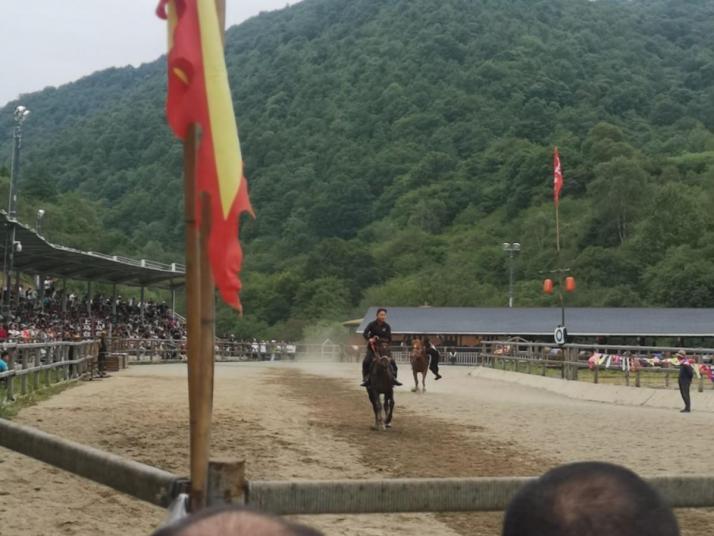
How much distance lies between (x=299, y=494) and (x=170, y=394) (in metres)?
17.6

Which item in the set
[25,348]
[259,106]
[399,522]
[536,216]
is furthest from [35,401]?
[259,106]

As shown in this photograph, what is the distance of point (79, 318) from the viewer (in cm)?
4409

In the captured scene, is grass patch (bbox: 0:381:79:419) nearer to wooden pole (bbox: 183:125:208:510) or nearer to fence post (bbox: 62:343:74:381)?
fence post (bbox: 62:343:74:381)

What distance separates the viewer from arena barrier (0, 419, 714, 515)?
3.78 metres

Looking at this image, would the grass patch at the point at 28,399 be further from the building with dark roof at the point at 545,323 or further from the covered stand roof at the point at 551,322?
the building with dark roof at the point at 545,323

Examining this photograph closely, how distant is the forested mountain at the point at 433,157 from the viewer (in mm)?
95812

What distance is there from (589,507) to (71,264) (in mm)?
42362

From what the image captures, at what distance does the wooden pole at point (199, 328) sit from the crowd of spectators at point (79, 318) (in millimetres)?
23623

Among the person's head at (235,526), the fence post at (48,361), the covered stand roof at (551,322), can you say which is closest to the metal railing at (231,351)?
the covered stand roof at (551,322)

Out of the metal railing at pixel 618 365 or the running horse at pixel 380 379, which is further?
the metal railing at pixel 618 365

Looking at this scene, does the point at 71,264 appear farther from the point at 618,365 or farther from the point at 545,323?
the point at 545,323

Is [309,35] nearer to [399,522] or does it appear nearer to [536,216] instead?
[536,216]

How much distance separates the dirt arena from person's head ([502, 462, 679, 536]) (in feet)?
19.7

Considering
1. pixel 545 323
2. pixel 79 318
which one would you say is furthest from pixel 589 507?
pixel 545 323
